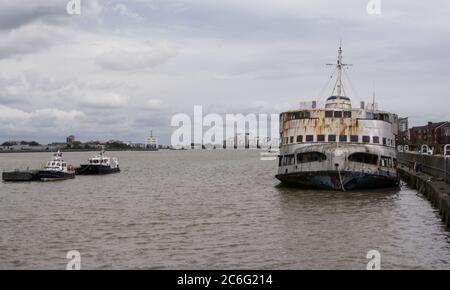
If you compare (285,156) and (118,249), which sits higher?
(285,156)

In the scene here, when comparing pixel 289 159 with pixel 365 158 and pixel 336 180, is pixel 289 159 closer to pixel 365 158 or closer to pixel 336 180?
pixel 336 180

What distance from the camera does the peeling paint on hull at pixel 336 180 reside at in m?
40.8

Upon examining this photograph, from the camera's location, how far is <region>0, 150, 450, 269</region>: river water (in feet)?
66.4

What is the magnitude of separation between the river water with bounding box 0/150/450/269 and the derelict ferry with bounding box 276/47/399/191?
1.16m

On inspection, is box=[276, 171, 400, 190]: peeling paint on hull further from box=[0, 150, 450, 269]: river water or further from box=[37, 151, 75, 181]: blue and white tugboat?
box=[37, 151, 75, 181]: blue and white tugboat

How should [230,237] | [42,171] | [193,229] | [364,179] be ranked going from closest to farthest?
[230,237], [193,229], [364,179], [42,171]

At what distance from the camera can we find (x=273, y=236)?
25.0 meters

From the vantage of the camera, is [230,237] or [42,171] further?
[42,171]

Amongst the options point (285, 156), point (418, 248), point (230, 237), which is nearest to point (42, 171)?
point (285, 156)

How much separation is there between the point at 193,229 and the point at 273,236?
4.24 meters

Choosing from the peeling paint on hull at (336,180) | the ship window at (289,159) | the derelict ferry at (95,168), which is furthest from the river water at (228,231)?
the derelict ferry at (95,168)

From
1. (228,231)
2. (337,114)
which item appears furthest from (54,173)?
(228,231)

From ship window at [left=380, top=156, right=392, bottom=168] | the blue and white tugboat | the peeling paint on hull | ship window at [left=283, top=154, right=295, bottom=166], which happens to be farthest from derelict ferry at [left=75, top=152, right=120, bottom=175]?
ship window at [left=380, top=156, right=392, bottom=168]
